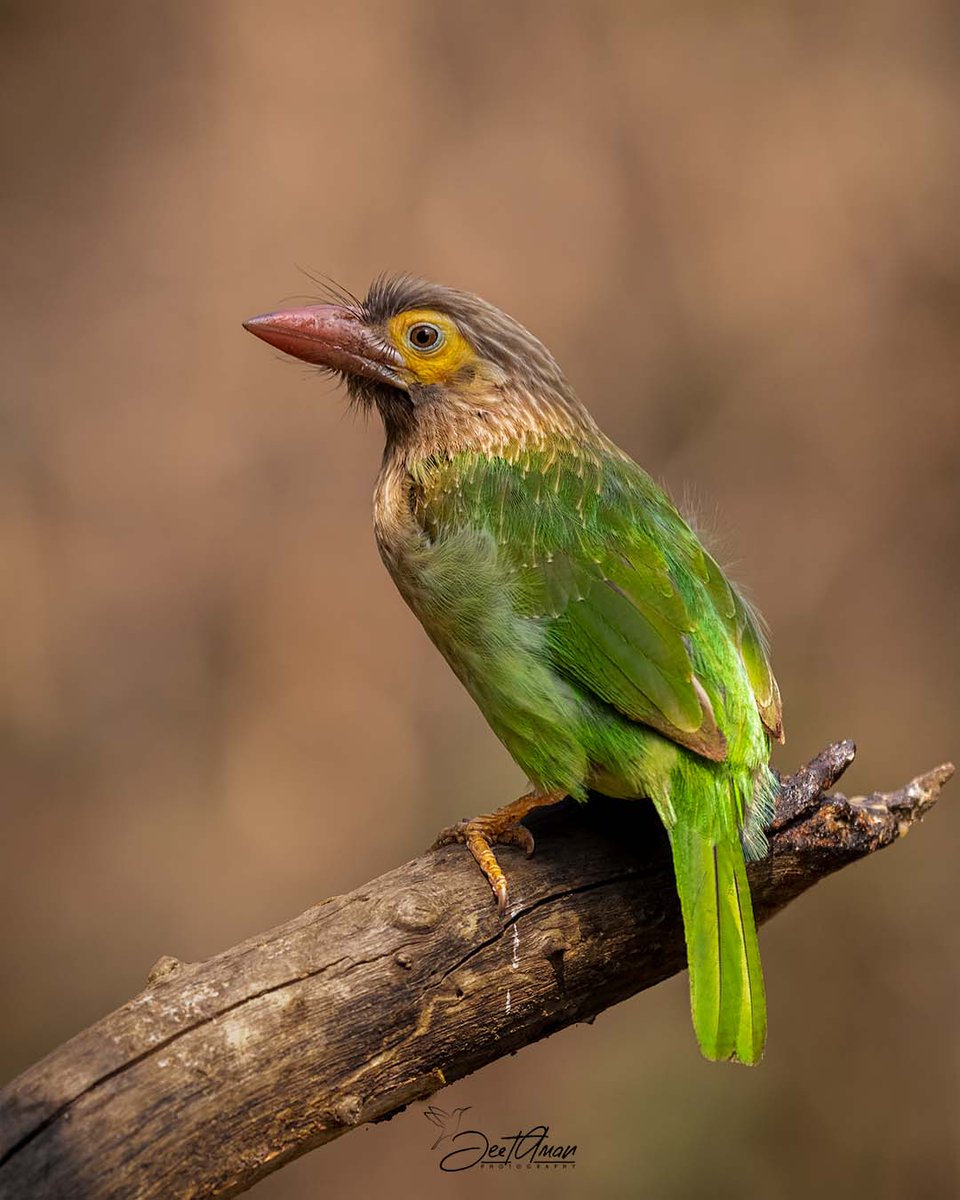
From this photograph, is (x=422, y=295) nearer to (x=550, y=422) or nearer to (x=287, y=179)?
(x=550, y=422)

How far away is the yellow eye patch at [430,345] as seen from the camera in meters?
4.00

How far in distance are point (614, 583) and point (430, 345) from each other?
895mm

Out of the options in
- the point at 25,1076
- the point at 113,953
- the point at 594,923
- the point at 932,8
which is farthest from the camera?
the point at 932,8

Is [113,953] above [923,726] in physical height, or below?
above

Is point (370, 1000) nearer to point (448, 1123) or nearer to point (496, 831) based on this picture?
point (496, 831)

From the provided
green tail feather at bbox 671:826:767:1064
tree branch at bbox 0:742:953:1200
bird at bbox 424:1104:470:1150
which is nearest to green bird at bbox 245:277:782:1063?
green tail feather at bbox 671:826:767:1064

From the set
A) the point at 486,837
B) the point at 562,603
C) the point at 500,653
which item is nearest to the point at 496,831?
the point at 486,837

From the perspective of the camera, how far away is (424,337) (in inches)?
158

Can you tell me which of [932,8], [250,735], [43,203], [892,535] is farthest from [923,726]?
[43,203]

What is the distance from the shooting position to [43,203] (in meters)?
6.76

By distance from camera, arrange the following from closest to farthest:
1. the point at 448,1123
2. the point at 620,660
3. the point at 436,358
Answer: the point at 620,660
the point at 436,358
the point at 448,1123

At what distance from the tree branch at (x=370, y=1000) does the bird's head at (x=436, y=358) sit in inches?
40.1

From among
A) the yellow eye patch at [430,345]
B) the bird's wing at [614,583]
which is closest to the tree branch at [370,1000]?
the bird's wing at [614,583]

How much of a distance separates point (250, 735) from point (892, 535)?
2872 millimetres
